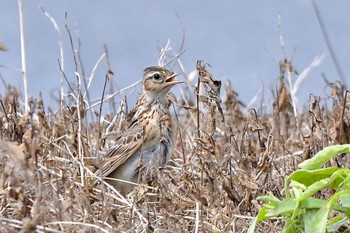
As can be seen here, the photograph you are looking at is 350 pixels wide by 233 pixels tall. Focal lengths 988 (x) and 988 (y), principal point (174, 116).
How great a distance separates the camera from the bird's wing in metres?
6.53

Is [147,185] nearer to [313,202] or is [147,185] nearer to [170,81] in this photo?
[313,202]

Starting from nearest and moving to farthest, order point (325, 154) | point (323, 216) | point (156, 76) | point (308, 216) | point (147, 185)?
point (323, 216) < point (308, 216) < point (325, 154) < point (147, 185) < point (156, 76)

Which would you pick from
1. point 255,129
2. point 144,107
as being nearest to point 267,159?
point 255,129

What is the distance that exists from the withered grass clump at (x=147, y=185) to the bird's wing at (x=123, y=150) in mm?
135

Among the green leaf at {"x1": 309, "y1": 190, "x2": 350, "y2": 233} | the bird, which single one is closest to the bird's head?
the bird

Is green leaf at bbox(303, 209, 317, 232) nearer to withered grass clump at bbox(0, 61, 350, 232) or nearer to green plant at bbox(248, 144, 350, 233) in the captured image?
green plant at bbox(248, 144, 350, 233)

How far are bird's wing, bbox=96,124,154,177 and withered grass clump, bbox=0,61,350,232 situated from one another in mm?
135

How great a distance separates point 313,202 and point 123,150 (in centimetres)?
253

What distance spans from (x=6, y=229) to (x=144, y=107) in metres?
2.87

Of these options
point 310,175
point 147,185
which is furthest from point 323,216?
point 147,185

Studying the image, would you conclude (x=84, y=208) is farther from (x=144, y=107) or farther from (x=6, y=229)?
(x=144, y=107)

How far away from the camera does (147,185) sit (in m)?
5.09

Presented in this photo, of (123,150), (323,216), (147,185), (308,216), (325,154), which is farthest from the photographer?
(123,150)

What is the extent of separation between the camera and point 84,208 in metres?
4.50
